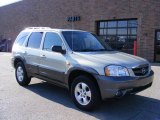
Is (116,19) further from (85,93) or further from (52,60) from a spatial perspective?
(85,93)

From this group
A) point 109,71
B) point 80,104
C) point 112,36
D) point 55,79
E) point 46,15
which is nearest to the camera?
point 109,71

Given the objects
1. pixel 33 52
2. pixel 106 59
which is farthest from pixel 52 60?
pixel 106 59

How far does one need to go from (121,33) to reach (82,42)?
42.0 ft

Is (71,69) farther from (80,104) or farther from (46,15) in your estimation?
(46,15)

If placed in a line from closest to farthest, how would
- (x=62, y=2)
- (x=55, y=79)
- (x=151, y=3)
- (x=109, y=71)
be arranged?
(x=109, y=71), (x=55, y=79), (x=151, y=3), (x=62, y=2)

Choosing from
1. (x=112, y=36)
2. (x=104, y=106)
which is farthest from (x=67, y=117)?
(x=112, y=36)

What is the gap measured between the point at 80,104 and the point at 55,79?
112 cm

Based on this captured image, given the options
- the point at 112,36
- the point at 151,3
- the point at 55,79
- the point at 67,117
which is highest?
the point at 151,3

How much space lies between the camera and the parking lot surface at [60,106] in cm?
555

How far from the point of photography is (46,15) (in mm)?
26188

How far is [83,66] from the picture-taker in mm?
5789

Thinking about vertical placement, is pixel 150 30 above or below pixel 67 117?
above

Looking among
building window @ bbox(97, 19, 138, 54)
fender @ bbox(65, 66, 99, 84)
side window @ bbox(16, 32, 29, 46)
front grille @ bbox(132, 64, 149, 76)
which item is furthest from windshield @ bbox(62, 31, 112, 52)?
building window @ bbox(97, 19, 138, 54)

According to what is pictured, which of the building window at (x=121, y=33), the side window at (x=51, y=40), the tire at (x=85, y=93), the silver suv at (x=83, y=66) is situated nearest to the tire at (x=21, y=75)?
the silver suv at (x=83, y=66)
